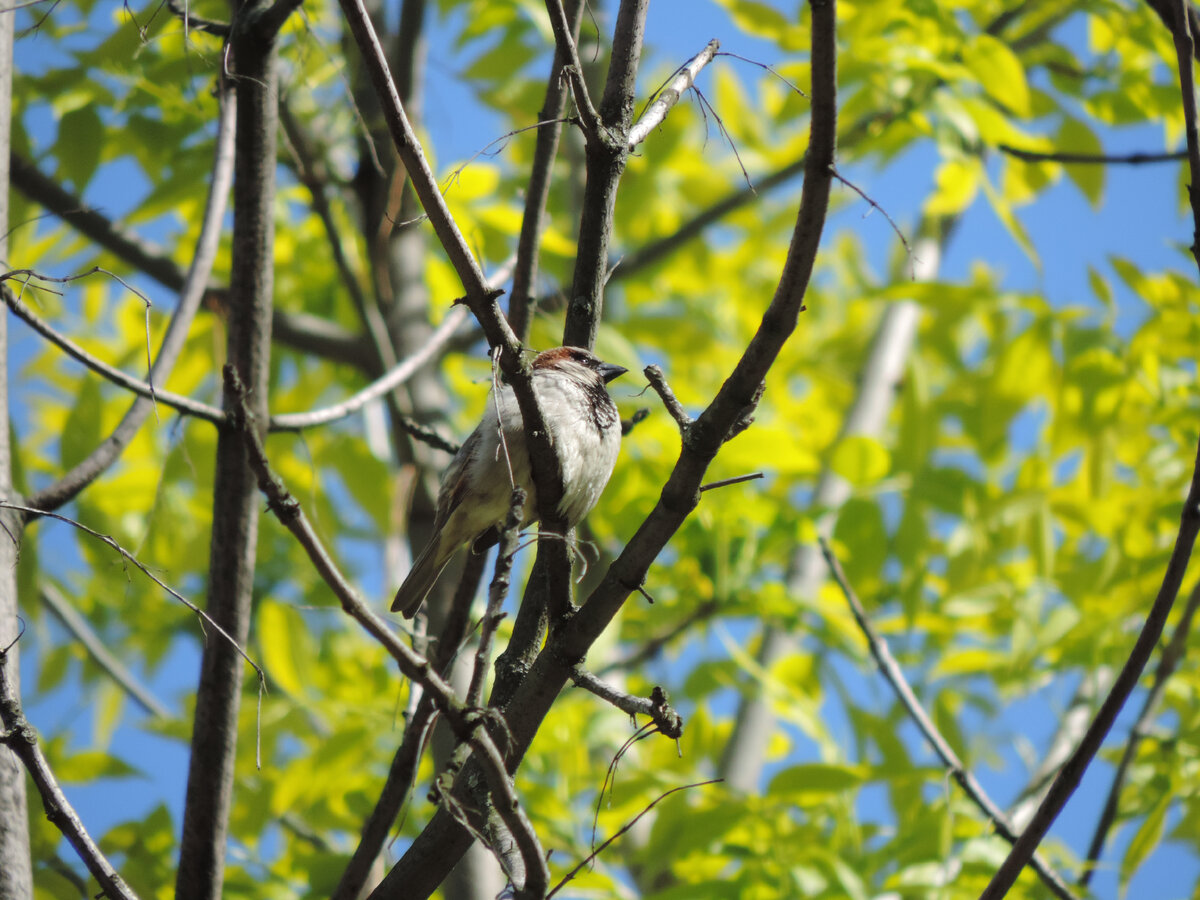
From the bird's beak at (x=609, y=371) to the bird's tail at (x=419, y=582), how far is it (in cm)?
81

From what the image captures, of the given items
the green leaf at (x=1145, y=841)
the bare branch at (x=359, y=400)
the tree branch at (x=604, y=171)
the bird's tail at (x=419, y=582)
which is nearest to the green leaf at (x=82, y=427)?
the bare branch at (x=359, y=400)

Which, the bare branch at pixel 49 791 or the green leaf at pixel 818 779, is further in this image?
the green leaf at pixel 818 779

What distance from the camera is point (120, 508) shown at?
14.6 feet

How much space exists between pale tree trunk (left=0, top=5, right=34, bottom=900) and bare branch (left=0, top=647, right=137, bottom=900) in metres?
0.10

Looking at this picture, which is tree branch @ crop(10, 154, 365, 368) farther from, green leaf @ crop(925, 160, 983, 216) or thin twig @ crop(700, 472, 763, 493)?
green leaf @ crop(925, 160, 983, 216)

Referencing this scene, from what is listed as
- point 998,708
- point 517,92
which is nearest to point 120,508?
point 517,92

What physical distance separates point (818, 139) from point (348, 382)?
174 inches

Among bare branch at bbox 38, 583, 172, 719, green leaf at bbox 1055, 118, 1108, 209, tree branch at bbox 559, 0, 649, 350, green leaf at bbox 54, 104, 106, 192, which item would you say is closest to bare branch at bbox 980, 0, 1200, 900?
tree branch at bbox 559, 0, 649, 350

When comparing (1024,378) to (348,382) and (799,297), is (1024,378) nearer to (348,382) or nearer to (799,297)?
(799,297)

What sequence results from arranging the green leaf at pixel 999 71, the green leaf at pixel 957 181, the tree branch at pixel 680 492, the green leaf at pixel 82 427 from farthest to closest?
1. the green leaf at pixel 957 181
2. the green leaf at pixel 82 427
3. the green leaf at pixel 999 71
4. the tree branch at pixel 680 492

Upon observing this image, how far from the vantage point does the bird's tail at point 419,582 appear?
3.72 meters

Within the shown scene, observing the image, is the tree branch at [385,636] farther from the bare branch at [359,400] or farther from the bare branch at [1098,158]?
the bare branch at [1098,158]

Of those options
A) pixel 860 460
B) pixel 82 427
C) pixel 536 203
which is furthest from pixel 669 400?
pixel 82 427

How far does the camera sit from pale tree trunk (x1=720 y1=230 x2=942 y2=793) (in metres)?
5.58
